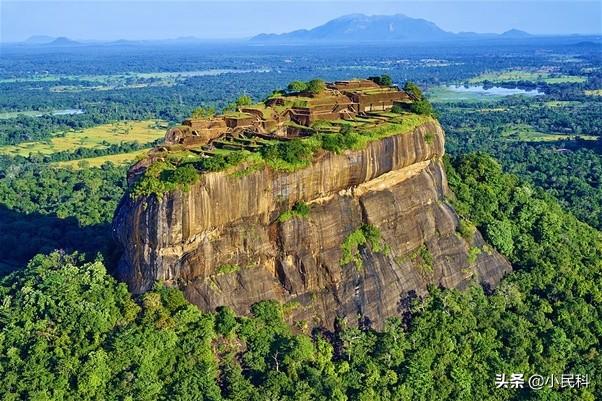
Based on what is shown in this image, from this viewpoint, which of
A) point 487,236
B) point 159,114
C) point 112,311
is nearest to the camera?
point 112,311

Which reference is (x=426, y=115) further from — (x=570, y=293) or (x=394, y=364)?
(x=394, y=364)

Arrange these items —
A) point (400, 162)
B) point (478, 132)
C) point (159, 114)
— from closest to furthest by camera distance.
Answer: point (400, 162)
point (478, 132)
point (159, 114)

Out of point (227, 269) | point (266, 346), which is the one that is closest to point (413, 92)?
point (227, 269)

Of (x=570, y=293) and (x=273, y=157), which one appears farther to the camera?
(x=570, y=293)

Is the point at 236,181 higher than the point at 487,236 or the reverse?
higher

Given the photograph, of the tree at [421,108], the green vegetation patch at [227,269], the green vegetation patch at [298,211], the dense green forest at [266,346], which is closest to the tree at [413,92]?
the tree at [421,108]

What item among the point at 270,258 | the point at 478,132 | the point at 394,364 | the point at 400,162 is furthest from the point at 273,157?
the point at 478,132
